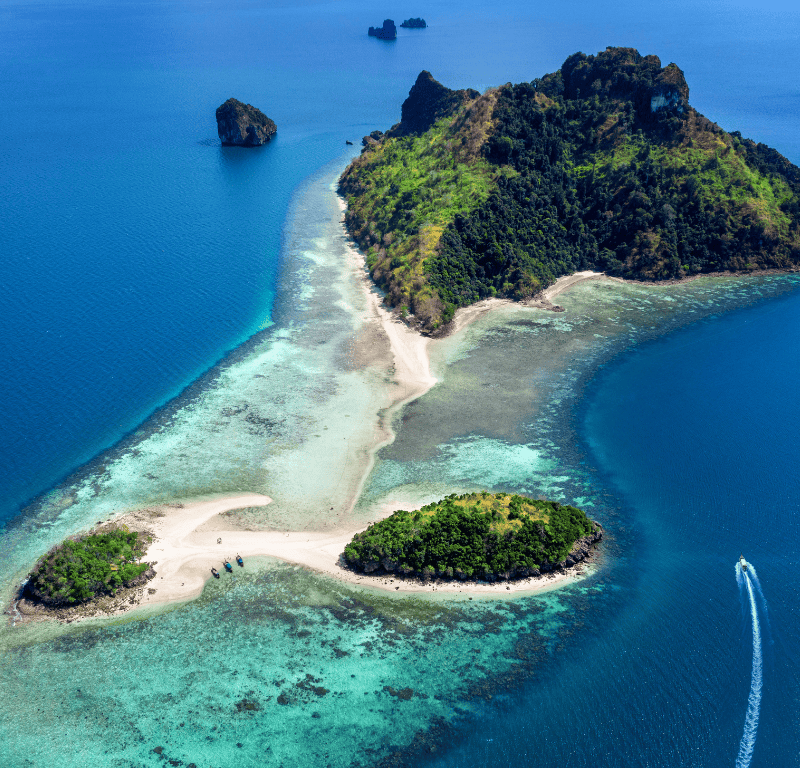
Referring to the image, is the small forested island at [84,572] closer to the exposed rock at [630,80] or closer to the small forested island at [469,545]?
the small forested island at [469,545]

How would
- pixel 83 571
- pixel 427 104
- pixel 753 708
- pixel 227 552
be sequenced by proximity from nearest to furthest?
1. pixel 753 708
2. pixel 83 571
3. pixel 227 552
4. pixel 427 104

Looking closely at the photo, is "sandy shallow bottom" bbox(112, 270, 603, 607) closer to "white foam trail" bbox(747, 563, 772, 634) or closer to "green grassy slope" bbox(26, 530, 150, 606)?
"green grassy slope" bbox(26, 530, 150, 606)

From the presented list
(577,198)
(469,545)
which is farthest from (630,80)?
(469,545)

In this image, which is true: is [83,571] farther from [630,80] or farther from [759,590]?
[630,80]

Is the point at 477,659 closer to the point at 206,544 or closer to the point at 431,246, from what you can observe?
the point at 206,544

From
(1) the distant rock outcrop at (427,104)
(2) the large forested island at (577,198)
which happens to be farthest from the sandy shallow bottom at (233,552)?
(1) the distant rock outcrop at (427,104)

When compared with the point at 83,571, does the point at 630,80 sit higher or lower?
higher
